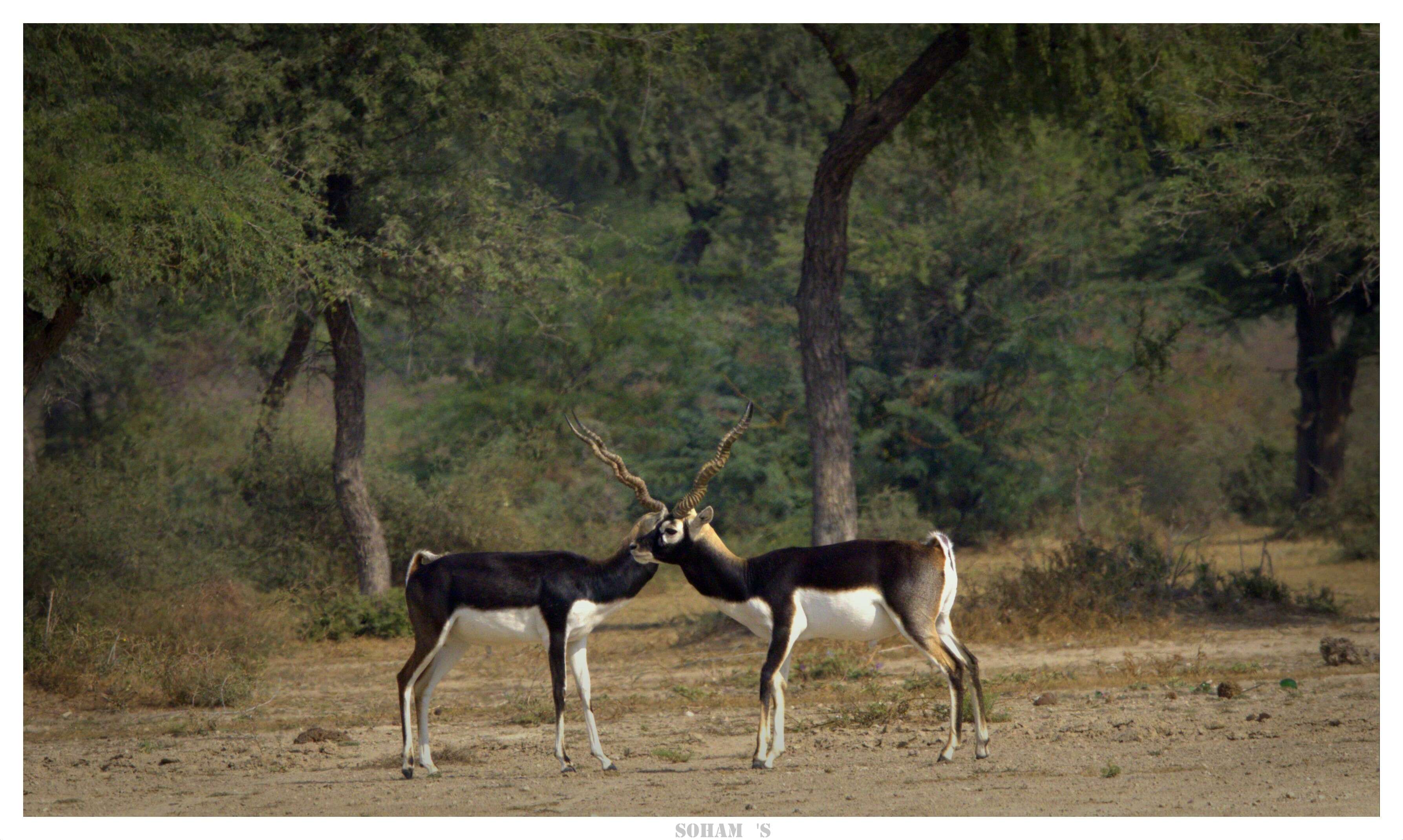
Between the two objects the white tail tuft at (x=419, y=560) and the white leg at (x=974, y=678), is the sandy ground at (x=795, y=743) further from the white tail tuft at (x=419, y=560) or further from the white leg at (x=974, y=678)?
the white tail tuft at (x=419, y=560)

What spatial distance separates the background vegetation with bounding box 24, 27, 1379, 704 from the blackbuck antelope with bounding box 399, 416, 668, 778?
11.5 feet

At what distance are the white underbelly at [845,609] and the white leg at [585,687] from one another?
4.36ft

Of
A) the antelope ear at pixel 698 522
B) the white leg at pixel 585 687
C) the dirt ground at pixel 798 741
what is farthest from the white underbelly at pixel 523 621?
the dirt ground at pixel 798 741

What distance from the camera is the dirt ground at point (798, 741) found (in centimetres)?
747

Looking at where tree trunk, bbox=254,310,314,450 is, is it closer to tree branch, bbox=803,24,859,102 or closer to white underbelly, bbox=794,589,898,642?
tree branch, bbox=803,24,859,102

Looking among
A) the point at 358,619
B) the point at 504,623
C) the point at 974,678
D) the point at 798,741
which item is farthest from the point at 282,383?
the point at 974,678

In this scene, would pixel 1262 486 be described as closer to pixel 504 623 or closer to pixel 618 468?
pixel 618 468

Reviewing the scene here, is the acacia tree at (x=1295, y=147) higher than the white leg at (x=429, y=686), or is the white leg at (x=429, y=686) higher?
the acacia tree at (x=1295, y=147)

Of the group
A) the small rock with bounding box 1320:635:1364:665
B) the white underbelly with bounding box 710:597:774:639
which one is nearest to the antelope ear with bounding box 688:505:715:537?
the white underbelly with bounding box 710:597:774:639

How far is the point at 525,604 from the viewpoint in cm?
808

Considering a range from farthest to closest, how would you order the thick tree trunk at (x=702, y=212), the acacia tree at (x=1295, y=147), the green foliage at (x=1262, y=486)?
1. the thick tree trunk at (x=702, y=212)
2. the green foliage at (x=1262, y=486)
3. the acacia tree at (x=1295, y=147)

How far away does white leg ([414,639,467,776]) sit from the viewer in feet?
27.0

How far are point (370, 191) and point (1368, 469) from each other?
1875cm

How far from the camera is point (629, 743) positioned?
9.37m
